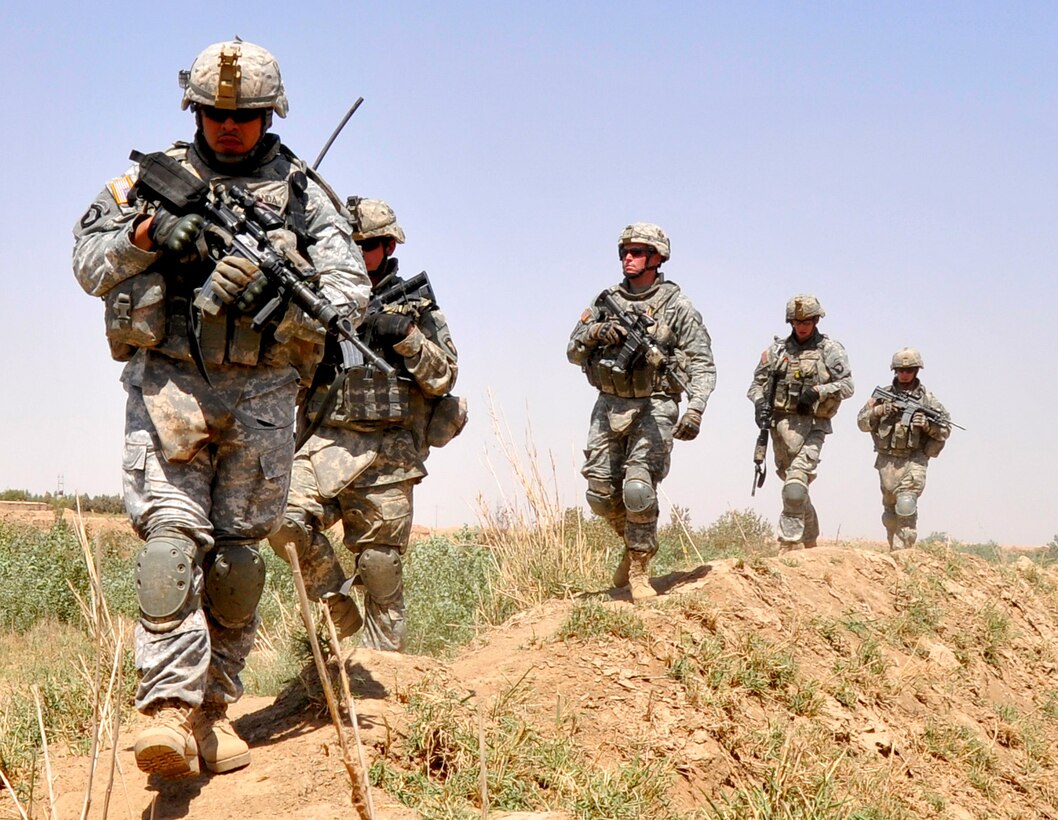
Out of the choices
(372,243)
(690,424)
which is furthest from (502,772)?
(690,424)

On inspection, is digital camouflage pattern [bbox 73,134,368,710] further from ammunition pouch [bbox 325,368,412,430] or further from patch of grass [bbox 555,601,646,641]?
patch of grass [bbox 555,601,646,641]

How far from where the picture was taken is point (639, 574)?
8.31 m

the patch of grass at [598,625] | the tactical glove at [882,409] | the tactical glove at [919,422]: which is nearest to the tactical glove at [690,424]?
the patch of grass at [598,625]

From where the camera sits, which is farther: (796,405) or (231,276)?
(796,405)

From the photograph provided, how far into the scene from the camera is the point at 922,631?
8680mm

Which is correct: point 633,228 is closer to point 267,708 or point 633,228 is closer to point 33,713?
point 267,708

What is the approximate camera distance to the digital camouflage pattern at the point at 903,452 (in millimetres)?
13688

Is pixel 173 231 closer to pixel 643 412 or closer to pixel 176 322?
pixel 176 322

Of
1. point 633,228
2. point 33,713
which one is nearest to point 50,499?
point 633,228

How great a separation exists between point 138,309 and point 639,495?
4.44 m

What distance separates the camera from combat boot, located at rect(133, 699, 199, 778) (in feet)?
12.8

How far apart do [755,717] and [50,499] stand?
15352 mm

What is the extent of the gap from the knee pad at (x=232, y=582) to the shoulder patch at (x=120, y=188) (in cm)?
122

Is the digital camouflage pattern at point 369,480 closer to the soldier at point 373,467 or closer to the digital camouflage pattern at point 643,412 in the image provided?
the soldier at point 373,467
